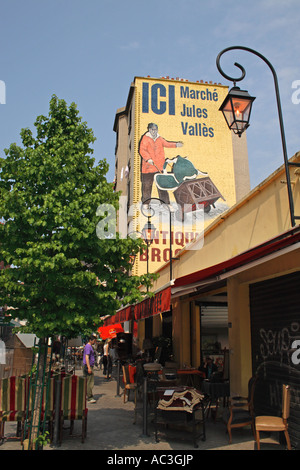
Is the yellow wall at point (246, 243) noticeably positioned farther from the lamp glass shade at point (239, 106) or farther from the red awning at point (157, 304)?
the red awning at point (157, 304)

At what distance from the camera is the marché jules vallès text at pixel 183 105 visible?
2889 centimetres

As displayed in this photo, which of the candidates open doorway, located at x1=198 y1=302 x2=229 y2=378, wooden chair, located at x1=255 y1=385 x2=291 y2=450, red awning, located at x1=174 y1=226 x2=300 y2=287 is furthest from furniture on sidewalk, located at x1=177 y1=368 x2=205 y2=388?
wooden chair, located at x1=255 y1=385 x2=291 y2=450

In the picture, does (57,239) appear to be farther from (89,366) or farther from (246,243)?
(89,366)

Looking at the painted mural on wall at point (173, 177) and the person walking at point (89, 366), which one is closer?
the person walking at point (89, 366)

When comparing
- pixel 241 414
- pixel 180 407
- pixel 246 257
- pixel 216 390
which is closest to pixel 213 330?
pixel 216 390

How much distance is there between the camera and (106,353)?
66.8 ft

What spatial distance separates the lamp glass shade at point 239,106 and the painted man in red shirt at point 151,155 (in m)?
19.5

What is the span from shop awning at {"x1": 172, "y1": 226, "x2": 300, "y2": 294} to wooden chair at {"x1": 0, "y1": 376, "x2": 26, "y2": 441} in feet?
12.0

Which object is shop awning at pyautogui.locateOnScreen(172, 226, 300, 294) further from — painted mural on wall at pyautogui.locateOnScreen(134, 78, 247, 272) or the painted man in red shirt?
the painted man in red shirt

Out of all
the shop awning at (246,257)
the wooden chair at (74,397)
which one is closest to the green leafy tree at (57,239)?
the wooden chair at (74,397)

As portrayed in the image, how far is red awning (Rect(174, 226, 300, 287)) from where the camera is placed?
5.05m

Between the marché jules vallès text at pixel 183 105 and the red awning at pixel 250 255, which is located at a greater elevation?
the marché jules vallès text at pixel 183 105

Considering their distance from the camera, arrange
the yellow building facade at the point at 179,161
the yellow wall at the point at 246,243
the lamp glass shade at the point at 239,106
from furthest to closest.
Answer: the yellow building facade at the point at 179,161, the yellow wall at the point at 246,243, the lamp glass shade at the point at 239,106

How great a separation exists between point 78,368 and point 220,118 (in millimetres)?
20995
